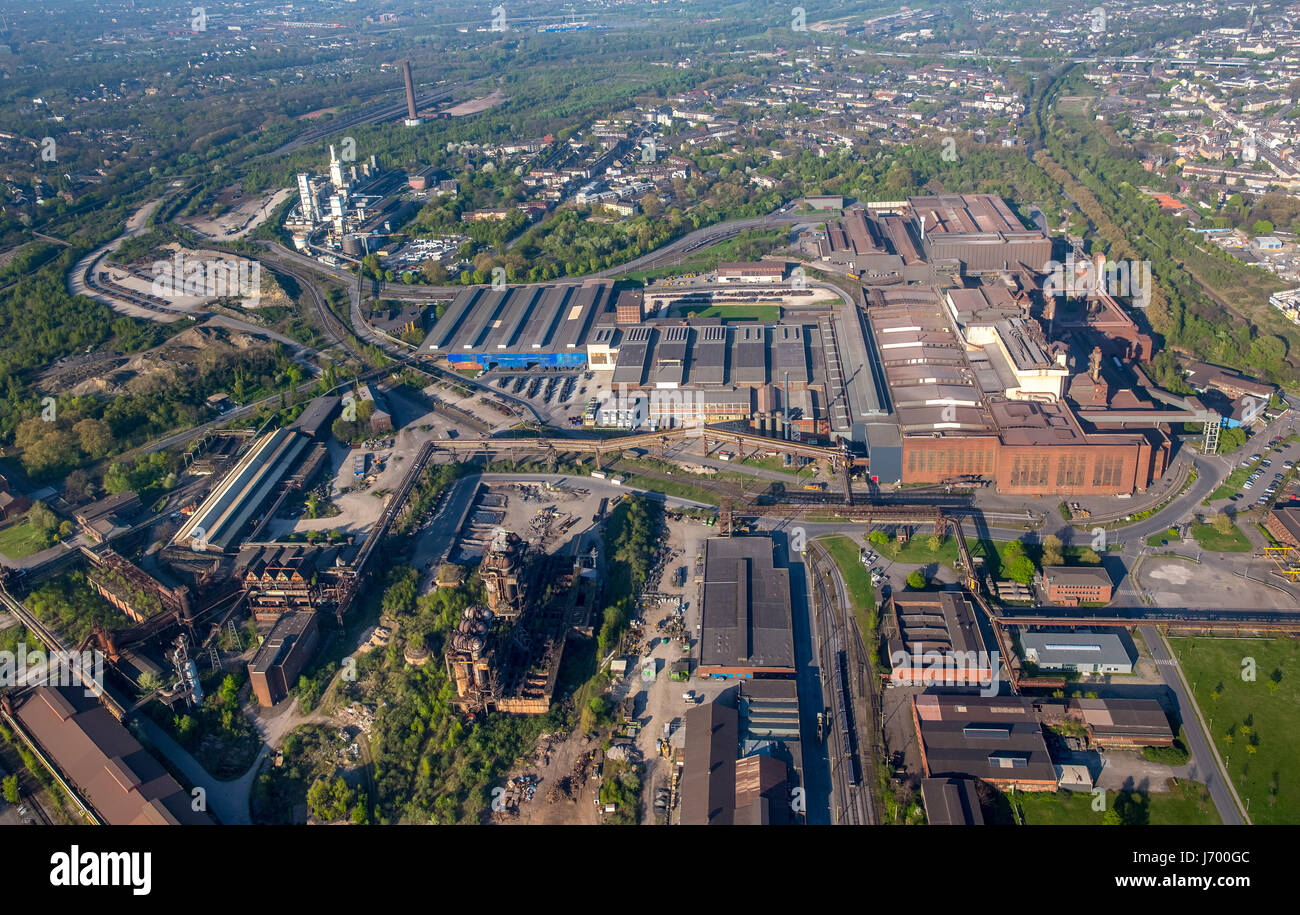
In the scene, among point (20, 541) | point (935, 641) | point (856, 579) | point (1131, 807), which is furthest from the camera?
point (20, 541)

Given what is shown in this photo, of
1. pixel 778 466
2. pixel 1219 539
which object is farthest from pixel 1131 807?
pixel 778 466

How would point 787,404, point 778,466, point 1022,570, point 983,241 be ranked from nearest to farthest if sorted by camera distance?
point 1022,570
point 778,466
point 787,404
point 983,241

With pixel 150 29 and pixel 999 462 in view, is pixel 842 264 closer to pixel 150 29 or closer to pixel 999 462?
pixel 999 462

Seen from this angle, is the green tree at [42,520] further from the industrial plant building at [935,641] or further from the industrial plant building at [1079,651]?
the industrial plant building at [1079,651]

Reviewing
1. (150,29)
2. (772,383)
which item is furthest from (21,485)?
(150,29)

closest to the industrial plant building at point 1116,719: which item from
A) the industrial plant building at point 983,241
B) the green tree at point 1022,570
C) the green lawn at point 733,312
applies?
the green tree at point 1022,570

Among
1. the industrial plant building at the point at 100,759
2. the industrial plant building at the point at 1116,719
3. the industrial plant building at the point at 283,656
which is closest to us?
the industrial plant building at the point at 100,759

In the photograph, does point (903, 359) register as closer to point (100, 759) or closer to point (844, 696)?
point (844, 696)
